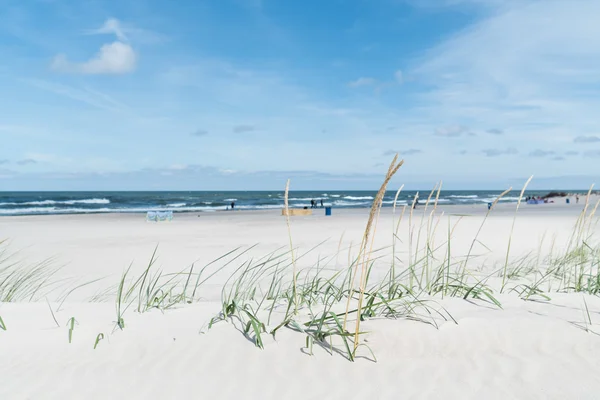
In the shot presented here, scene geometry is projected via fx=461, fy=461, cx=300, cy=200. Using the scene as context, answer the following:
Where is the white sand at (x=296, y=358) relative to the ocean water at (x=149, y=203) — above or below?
above

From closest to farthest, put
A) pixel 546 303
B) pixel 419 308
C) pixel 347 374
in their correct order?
1. pixel 347 374
2. pixel 419 308
3. pixel 546 303

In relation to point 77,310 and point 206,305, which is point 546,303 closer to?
point 206,305

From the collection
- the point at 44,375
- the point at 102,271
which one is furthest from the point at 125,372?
the point at 102,271

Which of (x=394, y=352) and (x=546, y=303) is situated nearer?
(x=394, y=352)

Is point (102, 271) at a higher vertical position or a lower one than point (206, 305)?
lower

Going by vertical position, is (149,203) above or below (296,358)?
below

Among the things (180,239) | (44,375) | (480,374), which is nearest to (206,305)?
(44,375)

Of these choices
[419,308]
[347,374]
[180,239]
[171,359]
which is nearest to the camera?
[347,374]

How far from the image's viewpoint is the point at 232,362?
2676mm

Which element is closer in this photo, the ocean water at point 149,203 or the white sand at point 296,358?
the white sand at point 296,358

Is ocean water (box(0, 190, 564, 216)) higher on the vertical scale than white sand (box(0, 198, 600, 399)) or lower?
lower

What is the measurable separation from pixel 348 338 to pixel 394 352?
0.29 m

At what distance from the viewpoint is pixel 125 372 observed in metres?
2.58

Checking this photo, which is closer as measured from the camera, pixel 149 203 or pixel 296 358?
pixel 296 358
